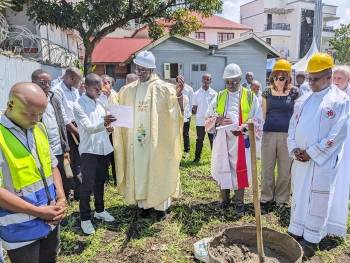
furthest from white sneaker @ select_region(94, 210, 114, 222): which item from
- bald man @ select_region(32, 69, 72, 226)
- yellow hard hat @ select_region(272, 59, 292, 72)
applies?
yellow hard hat @ select_region(272, 59, 292, 72)

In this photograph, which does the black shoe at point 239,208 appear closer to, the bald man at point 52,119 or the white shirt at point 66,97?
the bald man at point 52,119

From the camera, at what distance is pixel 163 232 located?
3896 millimetres

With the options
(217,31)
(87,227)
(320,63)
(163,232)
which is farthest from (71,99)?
(217,31)

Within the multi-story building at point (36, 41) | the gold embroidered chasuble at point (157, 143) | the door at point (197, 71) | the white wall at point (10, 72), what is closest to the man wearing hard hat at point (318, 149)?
the gold embroidered chasuble at point (157, 143)

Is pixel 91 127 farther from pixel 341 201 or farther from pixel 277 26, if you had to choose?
pixel 277 26

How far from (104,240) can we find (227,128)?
2200mm

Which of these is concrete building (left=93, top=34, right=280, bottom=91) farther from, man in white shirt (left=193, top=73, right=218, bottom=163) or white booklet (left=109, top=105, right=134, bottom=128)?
white booklet (left=109, top=105, right=134, bottom=128)

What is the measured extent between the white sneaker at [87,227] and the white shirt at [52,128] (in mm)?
1019

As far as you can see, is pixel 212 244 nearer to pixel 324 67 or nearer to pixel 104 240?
pixel 104 240

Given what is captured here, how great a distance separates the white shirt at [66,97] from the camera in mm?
4595

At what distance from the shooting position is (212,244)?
2.79m

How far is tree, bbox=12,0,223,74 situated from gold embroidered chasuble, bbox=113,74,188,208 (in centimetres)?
854

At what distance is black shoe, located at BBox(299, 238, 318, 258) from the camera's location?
335cm

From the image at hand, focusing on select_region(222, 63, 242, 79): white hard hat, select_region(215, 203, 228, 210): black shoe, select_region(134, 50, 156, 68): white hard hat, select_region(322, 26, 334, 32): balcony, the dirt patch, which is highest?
select_region(322, 26, 334, 32): balcony
